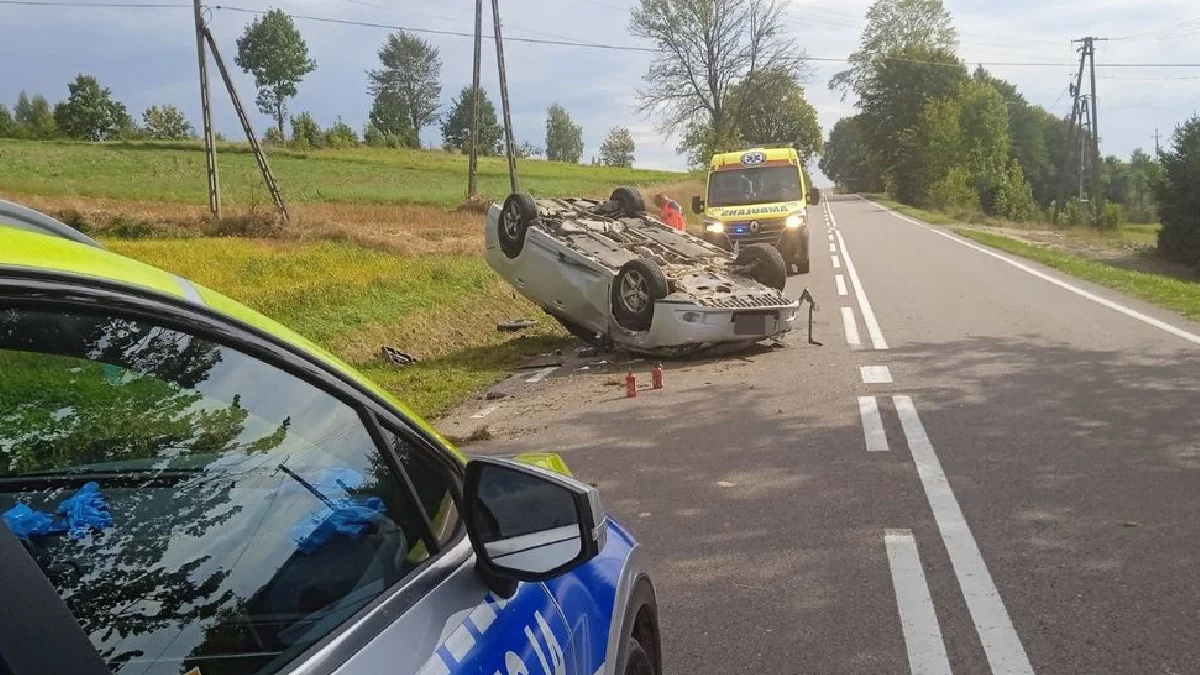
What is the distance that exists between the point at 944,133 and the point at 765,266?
6760 centimetres

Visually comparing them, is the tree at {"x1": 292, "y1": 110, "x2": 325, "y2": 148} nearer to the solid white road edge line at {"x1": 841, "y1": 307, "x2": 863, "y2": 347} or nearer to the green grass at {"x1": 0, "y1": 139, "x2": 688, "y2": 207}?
the green grass at {"x1": 0, "y1": 139, "x2": 688, "y2": 207}

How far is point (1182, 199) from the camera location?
37.0m

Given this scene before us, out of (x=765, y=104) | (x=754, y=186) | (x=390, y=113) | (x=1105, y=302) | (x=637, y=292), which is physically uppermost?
(x=390, y=113)

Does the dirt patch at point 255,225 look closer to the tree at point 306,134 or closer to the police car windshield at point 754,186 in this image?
the police car windshield at point 754,186

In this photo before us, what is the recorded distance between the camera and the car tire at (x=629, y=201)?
12.9 m

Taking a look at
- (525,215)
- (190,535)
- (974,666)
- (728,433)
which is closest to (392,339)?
(525,215)

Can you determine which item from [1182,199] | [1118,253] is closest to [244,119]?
[1118,253]

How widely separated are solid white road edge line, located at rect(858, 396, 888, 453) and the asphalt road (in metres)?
0.03

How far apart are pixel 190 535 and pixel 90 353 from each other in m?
0.34

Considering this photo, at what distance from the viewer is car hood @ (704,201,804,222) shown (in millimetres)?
19297

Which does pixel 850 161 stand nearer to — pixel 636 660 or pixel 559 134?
pixel 559 134

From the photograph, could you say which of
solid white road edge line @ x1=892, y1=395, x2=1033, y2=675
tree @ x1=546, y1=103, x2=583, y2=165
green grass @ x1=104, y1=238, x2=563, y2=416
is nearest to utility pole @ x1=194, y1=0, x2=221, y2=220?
green grass @ x1=104, y1=238, x2=563, y2=416

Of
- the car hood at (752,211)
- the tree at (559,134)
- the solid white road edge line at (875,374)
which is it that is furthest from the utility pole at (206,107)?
the tree at (559,134)

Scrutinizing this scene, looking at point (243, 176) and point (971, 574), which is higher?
point (243, 176)
